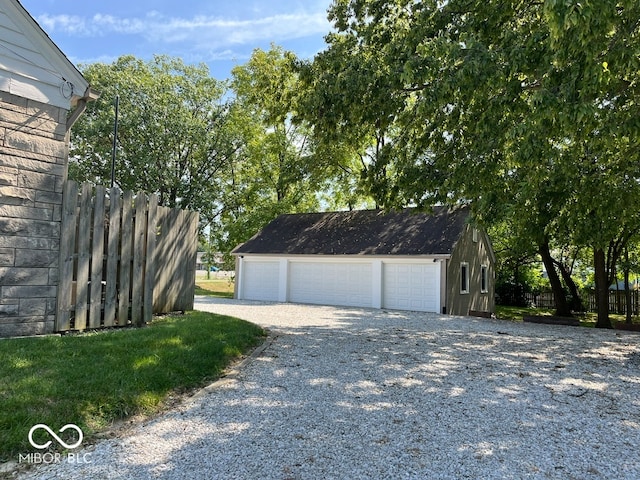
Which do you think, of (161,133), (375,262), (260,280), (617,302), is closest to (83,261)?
(375,262)

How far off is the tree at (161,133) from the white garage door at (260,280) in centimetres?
810

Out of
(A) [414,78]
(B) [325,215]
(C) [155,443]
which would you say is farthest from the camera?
(B) [325,215]

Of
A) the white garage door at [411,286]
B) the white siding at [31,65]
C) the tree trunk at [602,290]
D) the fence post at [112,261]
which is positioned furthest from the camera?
the white garage door at [411,286]

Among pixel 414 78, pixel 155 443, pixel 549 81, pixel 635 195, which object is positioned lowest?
pixel 155 443

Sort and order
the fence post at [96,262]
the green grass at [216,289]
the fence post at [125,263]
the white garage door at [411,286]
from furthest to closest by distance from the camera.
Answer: the green grass at [216,289]
the white garage door at [411,286]
the fence post at [125,263]
the fence post at [96,262]

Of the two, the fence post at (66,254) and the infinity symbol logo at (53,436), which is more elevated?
the fence post at (66,254)

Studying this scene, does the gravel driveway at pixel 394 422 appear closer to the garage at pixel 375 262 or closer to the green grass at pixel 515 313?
the garage at pixel 375 262

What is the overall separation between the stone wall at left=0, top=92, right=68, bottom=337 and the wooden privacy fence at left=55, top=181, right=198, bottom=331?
165mm

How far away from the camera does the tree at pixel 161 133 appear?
25766 mm

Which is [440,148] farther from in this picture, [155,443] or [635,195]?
[155,443]

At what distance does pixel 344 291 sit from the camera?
1844cm

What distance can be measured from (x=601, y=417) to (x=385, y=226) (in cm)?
1519

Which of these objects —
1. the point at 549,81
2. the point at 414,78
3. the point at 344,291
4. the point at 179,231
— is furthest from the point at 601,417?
the point at 344,291

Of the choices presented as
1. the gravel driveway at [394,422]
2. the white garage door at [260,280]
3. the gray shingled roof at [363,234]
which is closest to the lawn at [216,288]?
the white garage door at [260,280]
